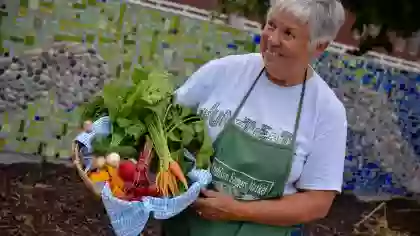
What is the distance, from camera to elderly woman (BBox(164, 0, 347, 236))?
2404 mm

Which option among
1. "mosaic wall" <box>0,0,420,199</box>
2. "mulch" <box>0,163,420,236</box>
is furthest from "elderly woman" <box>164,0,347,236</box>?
"mosaic wall" <box>0,0,420,199</box>

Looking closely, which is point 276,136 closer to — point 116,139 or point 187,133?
point 187,133

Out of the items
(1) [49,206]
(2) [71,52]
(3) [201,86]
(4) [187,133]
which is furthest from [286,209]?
(2) [71,52]

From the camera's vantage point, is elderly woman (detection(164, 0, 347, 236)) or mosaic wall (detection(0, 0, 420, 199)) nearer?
elderly woman (detection(164, 0, 347, 236))

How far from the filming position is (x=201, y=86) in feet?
8.43

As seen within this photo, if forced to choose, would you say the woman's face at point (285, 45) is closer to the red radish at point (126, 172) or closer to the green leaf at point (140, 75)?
the green leaf at point (140, 75)

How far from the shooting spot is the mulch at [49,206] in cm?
458

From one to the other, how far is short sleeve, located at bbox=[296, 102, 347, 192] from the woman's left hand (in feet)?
0.89

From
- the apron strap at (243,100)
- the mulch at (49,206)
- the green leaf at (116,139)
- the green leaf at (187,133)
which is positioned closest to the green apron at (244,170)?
the apron strap at (243,100)

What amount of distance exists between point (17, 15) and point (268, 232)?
2937mm

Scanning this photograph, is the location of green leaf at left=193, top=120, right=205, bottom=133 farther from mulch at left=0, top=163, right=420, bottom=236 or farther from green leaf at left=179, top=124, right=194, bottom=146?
mulch at left=0, top=163, right=420, bottom=236

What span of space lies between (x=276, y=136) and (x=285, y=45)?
1.03 feet

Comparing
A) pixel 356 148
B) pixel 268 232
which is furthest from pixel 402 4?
pixel 356 148

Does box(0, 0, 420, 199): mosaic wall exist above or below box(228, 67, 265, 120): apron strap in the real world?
below
